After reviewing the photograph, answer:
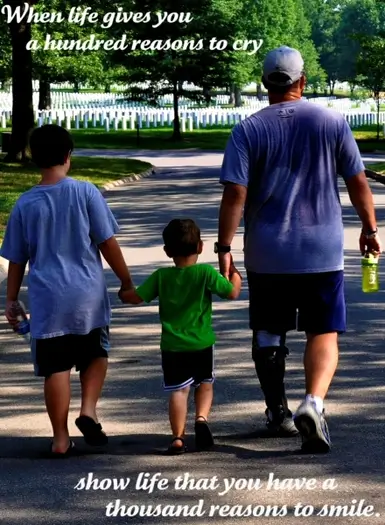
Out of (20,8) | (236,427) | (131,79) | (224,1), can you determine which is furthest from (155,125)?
(236,427)

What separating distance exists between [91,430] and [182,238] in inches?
40.4

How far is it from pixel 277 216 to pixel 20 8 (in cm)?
2920

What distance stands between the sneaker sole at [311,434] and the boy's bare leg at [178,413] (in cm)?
57

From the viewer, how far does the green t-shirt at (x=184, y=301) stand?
6.67 metres

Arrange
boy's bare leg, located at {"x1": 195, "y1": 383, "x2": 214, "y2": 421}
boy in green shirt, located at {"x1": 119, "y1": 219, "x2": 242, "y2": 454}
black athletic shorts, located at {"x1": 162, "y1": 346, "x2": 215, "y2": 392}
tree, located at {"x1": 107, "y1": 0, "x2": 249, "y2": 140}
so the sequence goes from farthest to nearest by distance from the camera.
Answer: tree, located at {"x1": 107, "y1": 0, "x2": 249, "y2": 140} → boy's bare leg, located at {"x1": 195, "y1": 383, "x2": 214, "y2": 421} → black athletic shorts, located at {"x1": 162, "y1": 346, "x2": 215, "y2": 392} → boy in green shirt, located at {"x1": 119, "y1": 219, "x2": 242, "y2": 454}

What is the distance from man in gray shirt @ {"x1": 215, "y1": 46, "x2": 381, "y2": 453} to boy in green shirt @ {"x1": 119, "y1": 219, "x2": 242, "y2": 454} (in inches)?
5.7

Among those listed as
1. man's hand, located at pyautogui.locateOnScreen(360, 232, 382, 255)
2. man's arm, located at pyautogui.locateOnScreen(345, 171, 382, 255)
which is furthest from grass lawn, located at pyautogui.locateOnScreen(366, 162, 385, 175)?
man's arm, located at pyautogui.locateOnScreen(345, 171, 382, 255)

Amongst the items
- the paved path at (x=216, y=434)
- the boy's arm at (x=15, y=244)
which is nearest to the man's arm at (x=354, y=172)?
the paved path at (x=216, y=434)

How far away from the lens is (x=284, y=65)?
670 cm

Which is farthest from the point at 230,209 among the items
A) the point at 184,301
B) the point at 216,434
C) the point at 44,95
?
the point at 44,95

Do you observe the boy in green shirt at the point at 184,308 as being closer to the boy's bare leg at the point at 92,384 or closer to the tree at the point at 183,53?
the boy's bare leg at the point at 92,384

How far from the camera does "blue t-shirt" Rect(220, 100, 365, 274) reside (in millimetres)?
6625

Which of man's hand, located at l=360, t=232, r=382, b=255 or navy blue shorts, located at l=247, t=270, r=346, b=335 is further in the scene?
man's hand, located at l=360, t=232, r=382, b=255

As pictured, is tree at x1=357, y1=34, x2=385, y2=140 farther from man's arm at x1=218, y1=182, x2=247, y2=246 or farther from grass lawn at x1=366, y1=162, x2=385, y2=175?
man's arm at x1=218, y1=182, x2=247, y2=246
